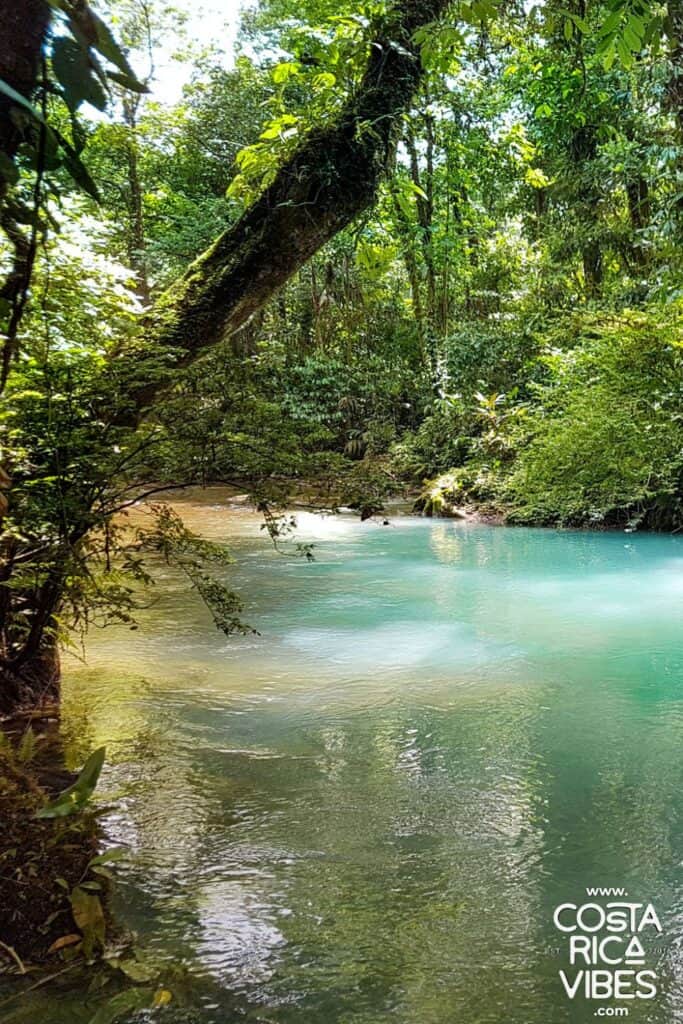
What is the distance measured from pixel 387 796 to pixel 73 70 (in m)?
2.68

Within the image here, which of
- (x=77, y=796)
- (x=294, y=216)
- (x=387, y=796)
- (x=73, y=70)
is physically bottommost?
(x=387, y=796)

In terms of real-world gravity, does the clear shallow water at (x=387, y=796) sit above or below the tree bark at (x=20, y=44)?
below

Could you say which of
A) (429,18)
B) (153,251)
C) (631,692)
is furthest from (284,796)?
(153,251)

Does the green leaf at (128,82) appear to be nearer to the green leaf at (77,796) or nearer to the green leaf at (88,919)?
the green leaf at (77,796)

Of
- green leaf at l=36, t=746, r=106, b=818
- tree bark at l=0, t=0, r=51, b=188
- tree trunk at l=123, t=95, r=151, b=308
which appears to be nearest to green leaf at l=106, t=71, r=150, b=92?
tree bark at l=0, t=0, r=51, b=188

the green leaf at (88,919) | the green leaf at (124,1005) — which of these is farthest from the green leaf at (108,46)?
the green leaf at (88,919)

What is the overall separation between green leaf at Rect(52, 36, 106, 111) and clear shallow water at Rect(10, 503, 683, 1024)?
1755 mm

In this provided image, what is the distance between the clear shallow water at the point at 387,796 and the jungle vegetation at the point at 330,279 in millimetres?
567

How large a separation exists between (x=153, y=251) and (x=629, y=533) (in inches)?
452

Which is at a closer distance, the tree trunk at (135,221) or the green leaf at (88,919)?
the green leaf at (88,919)

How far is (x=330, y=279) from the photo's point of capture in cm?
1825

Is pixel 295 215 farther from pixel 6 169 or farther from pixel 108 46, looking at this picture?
pixel 6 169

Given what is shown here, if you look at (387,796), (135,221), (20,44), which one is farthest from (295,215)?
(135,221)

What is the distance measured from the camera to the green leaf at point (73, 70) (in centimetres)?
106
